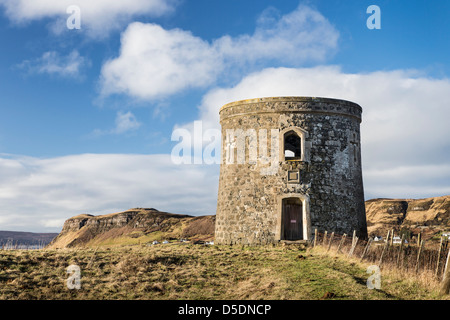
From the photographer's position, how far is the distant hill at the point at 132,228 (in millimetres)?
55594

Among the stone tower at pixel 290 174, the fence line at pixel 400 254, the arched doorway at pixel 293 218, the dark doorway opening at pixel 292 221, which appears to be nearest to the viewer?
the fence line at pixel 400 254

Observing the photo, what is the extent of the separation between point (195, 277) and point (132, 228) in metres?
51.4

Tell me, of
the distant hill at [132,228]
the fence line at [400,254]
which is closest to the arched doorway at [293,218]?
the fence line at [400,254]

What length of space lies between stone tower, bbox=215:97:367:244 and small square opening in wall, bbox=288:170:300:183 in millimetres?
52

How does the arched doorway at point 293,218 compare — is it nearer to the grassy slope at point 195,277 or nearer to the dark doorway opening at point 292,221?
the dark doorway opening at point 292,221

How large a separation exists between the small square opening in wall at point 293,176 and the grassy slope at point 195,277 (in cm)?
425

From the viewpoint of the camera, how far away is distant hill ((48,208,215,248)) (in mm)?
55594

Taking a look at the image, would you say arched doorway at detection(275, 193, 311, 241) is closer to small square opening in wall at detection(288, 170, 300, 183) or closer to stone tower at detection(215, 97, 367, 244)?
stone tower at detection(215, 97, 367, 244)

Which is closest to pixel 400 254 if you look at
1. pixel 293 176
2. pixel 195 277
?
pixel 293 176

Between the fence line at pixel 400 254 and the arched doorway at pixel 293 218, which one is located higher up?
the arched doorway at pixel 293 218

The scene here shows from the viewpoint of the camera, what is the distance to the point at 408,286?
1352cm
